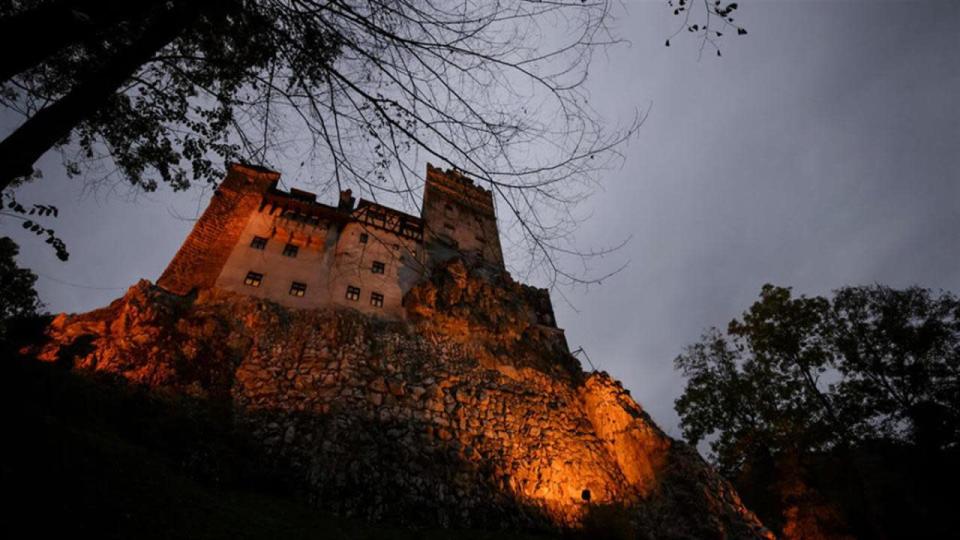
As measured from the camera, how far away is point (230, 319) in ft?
50.9

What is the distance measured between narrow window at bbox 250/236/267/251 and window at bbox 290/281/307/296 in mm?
2983

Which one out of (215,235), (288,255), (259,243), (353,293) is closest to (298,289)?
(288,255)

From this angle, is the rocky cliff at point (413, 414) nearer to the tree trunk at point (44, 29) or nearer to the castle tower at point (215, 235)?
the castle tower at point (215, 235)

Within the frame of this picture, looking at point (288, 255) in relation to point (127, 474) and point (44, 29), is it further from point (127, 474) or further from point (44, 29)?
point (44, 29)

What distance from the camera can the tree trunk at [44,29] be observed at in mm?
2467

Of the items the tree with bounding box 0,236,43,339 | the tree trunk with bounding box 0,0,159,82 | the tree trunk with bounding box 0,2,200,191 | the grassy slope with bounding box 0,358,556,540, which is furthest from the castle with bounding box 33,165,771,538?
the tree with bounding box 0,236,43,339

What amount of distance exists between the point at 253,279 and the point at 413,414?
10850 millimetres

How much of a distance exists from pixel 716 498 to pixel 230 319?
2149 centimetres

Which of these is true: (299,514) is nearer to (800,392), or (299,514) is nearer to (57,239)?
(57,239)

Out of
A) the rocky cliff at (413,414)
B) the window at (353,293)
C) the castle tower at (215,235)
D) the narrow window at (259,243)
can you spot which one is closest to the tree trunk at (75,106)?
the rocky cliff at (413,414)

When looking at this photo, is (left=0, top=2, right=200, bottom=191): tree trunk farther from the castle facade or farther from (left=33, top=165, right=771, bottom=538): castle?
the castle facade

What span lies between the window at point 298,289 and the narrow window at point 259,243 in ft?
9.79

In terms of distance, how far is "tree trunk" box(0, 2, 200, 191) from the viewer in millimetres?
2724

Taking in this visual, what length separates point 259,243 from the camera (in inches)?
771
